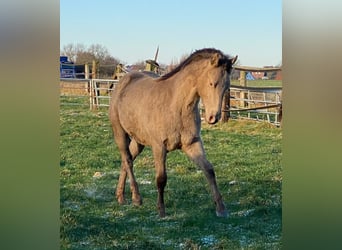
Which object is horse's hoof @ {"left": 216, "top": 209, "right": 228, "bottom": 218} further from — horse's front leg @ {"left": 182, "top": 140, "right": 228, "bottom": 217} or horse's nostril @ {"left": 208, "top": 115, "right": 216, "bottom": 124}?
horse's nostril @ {"left": 208, "top": 115, "right": 216, "bottom": 124}

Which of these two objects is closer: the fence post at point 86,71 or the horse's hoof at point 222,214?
the horse's hoof at point 222,214

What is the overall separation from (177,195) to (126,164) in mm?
348

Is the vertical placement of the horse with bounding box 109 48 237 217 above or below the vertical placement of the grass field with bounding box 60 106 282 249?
above

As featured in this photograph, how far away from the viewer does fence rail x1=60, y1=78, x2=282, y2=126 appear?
2.50 metres

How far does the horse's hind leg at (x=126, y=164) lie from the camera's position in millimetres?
2547

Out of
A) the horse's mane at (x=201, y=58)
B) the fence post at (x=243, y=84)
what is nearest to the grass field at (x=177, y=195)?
the fence post at (x=243, y=84)

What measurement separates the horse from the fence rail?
0.16m

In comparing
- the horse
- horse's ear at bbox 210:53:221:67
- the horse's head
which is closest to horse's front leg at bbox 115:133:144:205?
the horse

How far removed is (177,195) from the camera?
8.55 feet

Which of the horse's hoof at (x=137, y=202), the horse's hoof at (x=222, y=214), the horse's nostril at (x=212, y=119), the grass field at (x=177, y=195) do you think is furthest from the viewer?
the horse's hoof at (x=137, y=202)

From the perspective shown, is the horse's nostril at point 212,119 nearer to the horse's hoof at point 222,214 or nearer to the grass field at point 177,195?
the grass field at point 177,195

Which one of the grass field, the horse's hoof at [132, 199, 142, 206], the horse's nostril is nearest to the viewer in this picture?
the horse's nostril
